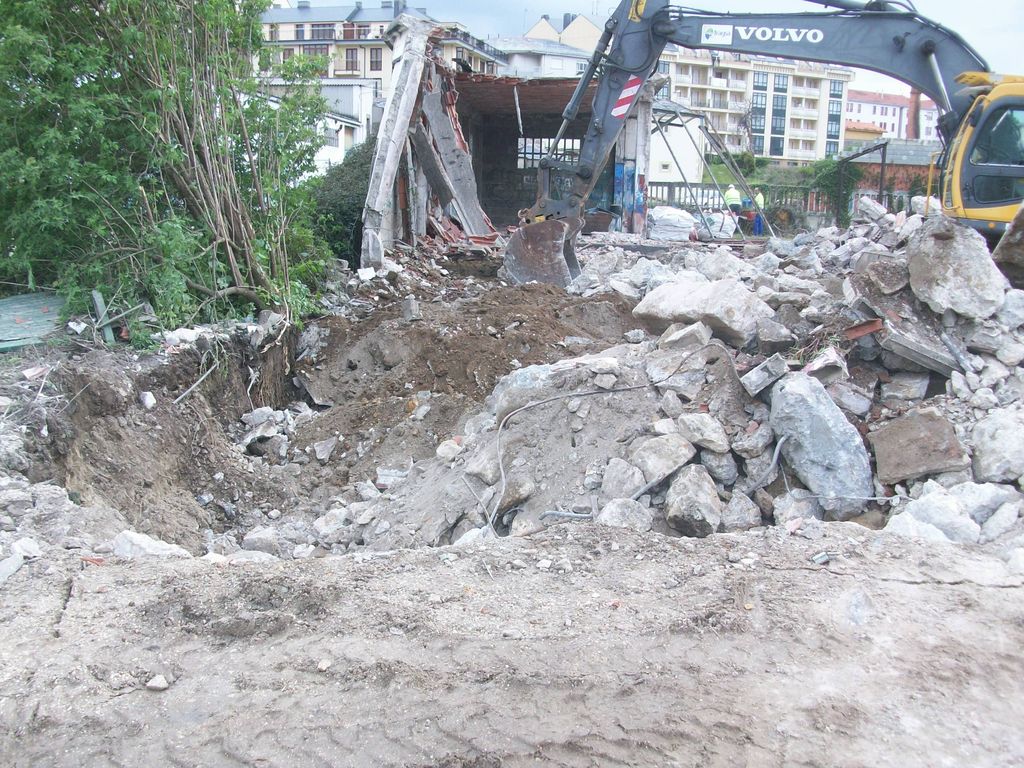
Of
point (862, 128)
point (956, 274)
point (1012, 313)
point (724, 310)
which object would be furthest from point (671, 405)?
point (862, 128)

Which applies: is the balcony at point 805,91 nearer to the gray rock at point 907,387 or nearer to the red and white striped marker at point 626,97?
the red and white striped marker at point 626,97

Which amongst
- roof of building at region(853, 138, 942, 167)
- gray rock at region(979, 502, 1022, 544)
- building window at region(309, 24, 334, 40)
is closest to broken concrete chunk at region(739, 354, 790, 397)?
gray rock at region(979, 502, 1022, 544)

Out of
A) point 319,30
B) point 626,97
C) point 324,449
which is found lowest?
point 324,449

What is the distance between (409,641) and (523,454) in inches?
84.2

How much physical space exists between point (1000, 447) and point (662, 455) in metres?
1.73

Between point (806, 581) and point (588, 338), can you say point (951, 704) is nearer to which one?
point (806, 581)

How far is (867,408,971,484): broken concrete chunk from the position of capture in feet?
14.7

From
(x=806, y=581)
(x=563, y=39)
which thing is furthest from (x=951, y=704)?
(x=563, y=39)

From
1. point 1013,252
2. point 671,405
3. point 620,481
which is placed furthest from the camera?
point 1013,252

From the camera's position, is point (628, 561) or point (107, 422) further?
point (107, 422)

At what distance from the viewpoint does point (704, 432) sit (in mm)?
4742

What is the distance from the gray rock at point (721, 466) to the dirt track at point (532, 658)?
808 millimetres

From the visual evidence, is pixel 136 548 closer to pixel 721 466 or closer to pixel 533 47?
pixel 721 466

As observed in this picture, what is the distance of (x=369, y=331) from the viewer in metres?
8.26
